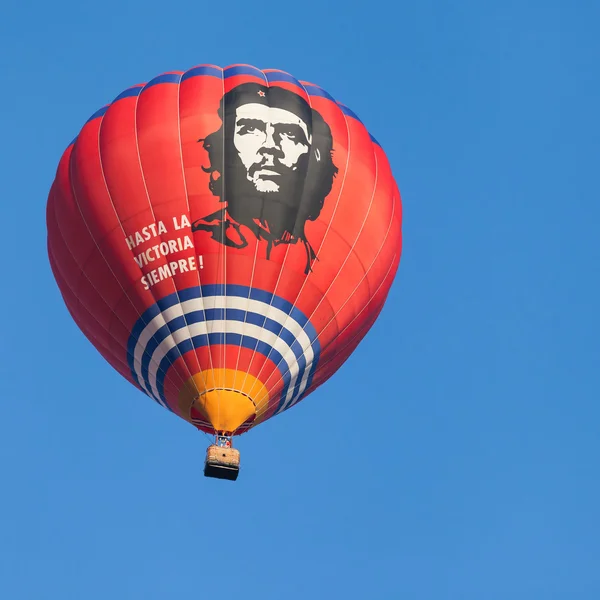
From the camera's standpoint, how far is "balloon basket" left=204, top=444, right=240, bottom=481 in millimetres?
24516

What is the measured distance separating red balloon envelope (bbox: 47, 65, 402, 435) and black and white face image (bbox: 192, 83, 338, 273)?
2cm

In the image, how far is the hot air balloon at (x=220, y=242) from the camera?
81.4ft

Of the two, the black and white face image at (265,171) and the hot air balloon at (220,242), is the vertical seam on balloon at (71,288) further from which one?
the black and white face image at (265,171)

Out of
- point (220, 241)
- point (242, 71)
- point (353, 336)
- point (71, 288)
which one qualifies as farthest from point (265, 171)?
point (71, 288)

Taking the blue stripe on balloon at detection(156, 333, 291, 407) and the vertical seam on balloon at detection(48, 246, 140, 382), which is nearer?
the blue stripe on balloon at detection(156, 333, 291, 407)

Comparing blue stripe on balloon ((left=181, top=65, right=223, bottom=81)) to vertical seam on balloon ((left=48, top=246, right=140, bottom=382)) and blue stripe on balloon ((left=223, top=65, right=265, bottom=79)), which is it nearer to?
blue stripe on balloon ((left=223, top=65, right=265, bottom=79))

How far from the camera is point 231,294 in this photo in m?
24.8

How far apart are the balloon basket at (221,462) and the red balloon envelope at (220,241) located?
34 cm

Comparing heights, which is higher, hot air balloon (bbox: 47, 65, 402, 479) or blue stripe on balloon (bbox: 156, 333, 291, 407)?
hot air balloon (bbox: 47, 65, 402, 479)

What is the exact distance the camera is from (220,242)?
979 inches

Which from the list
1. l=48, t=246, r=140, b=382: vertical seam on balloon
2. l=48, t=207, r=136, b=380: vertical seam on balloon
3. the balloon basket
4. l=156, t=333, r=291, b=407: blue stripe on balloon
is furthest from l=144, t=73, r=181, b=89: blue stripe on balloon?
the balloon basket

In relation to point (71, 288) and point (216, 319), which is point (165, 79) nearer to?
point (71, 288)

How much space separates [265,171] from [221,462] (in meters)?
4.24

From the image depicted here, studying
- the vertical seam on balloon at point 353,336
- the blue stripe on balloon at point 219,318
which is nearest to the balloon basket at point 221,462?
the blue stripe on balloon at point 219,318
